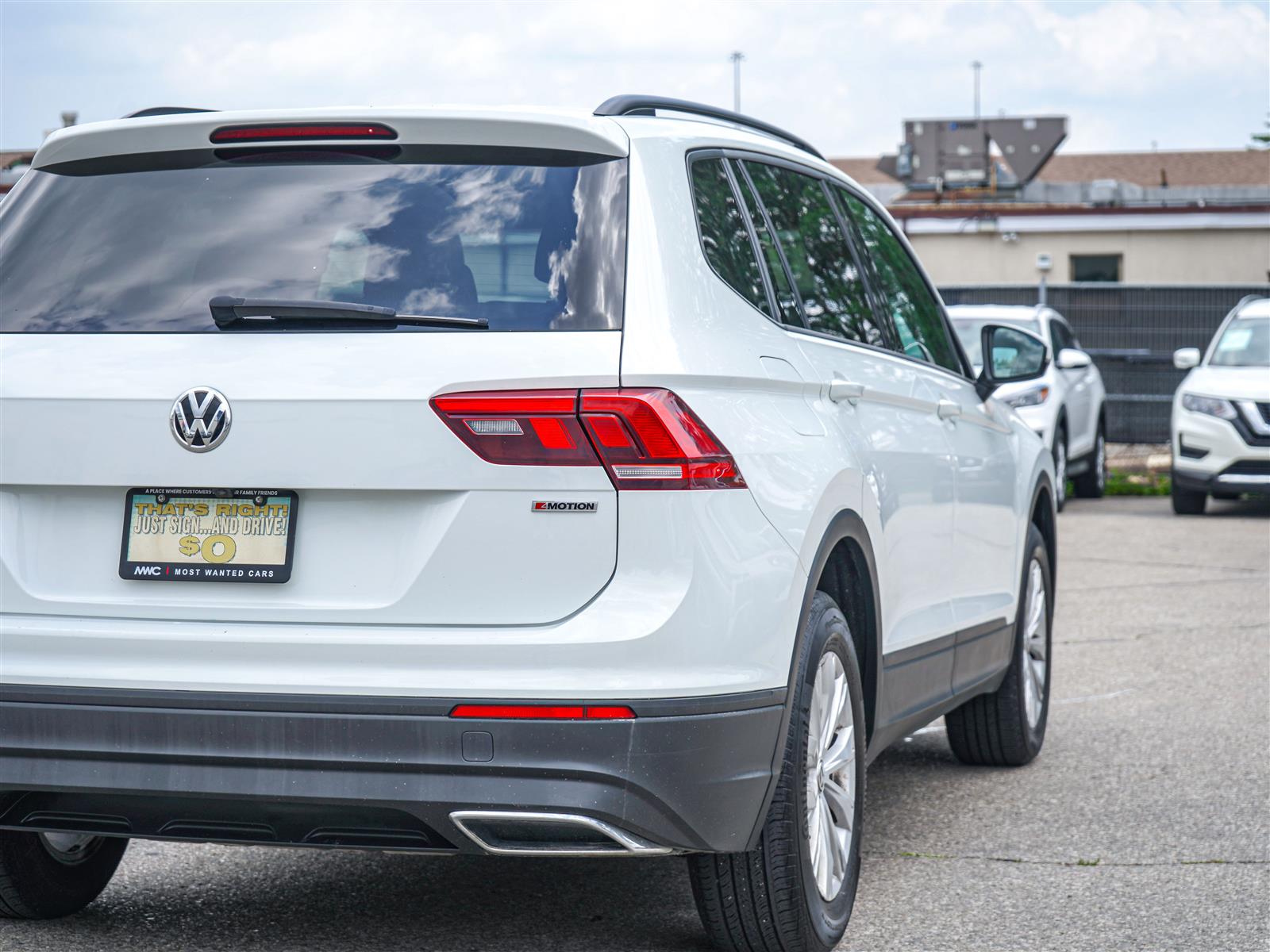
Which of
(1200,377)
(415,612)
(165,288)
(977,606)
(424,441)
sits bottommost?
(1200,377)

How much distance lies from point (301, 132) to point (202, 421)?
66 cm

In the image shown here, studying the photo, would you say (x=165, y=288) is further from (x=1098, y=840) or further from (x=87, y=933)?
(x=1098, y=840)

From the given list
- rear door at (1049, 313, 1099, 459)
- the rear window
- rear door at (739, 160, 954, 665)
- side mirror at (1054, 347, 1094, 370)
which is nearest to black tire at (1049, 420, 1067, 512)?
rear door at (1049, 313, 1099, 459)

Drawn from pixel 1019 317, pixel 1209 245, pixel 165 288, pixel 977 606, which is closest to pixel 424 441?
pixel 165 288

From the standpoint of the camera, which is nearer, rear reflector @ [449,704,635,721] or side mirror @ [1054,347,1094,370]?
rear reflector @ [449,704,635,721]

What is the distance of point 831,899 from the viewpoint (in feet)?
13.1

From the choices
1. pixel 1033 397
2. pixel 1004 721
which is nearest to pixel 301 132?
pixel 1004 721

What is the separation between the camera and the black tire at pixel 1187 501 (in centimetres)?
1599

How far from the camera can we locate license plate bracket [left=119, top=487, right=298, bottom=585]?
11.0ft

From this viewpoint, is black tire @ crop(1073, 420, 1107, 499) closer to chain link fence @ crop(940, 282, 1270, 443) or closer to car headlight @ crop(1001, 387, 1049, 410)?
car headlight @ crop(1001, 387, 1049, 410)

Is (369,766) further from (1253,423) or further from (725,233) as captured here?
(1253,423)

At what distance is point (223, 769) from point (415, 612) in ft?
1.59

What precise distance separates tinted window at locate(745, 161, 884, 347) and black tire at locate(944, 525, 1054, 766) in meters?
1.65

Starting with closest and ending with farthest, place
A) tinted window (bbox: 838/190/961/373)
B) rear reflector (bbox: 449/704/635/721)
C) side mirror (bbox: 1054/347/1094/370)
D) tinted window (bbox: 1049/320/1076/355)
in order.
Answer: rear reflector (bbox: 449/704/635/721)
tinted window (bbox: 838/190/961/373)
side mirror (bbox: 1054/347/1094/370)
tinted window (bbox: 1049/320/1076/355)
